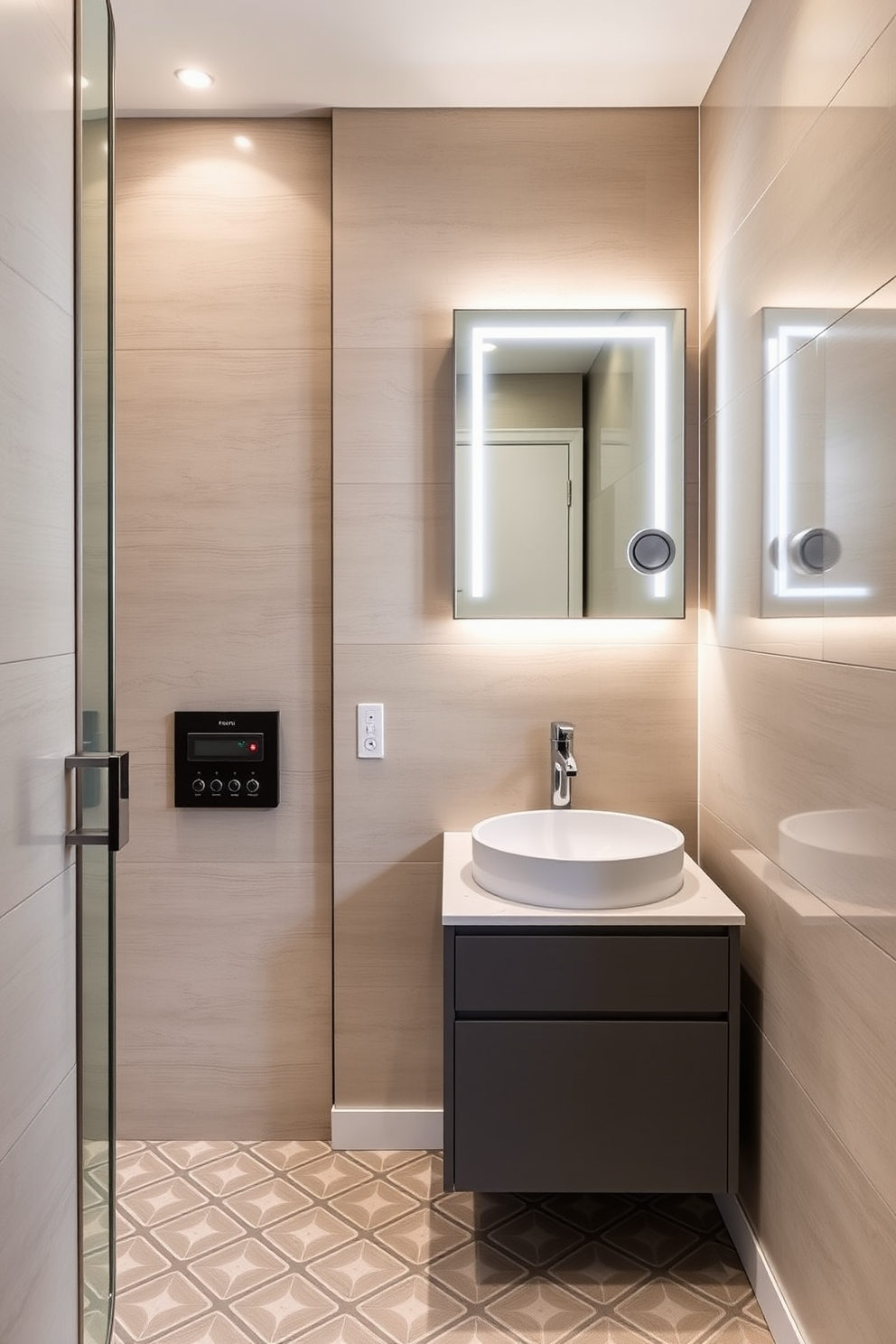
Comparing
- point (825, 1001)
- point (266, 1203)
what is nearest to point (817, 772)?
point (825, 1001)

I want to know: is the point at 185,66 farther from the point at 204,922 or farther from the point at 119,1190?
the point at 119,1190

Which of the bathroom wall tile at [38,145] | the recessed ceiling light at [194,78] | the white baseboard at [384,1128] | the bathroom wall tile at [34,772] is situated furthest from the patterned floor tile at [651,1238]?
the recessed ceiling light at [194,78]

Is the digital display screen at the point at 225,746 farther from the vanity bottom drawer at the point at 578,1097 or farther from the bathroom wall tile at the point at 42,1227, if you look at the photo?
the bathroom wall tile at the point at 42,1227

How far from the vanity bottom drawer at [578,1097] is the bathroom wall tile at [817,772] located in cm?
43

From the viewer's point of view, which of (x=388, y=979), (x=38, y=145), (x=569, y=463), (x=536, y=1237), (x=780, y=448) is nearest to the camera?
(x=38, y=145)

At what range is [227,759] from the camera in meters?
2.37

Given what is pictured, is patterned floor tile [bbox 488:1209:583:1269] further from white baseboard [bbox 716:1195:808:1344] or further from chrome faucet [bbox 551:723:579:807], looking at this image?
chrome faucet [bbox 551:723:579:807]

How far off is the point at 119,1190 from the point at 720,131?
269 centimetres

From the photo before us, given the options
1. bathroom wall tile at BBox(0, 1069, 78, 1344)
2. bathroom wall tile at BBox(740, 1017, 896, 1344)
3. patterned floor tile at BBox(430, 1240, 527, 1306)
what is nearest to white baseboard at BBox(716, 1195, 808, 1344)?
bathroom wall tile at BBox(740, 1017, 896, 1344)

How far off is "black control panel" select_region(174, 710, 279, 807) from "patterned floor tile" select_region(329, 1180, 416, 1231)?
2.94 ft

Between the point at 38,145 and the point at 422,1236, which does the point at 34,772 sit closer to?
the point at 38,145

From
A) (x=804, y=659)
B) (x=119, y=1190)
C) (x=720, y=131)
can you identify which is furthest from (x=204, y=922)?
(x=720, y=131)

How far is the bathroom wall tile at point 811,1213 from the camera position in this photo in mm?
1327

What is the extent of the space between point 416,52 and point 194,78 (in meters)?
0.51
